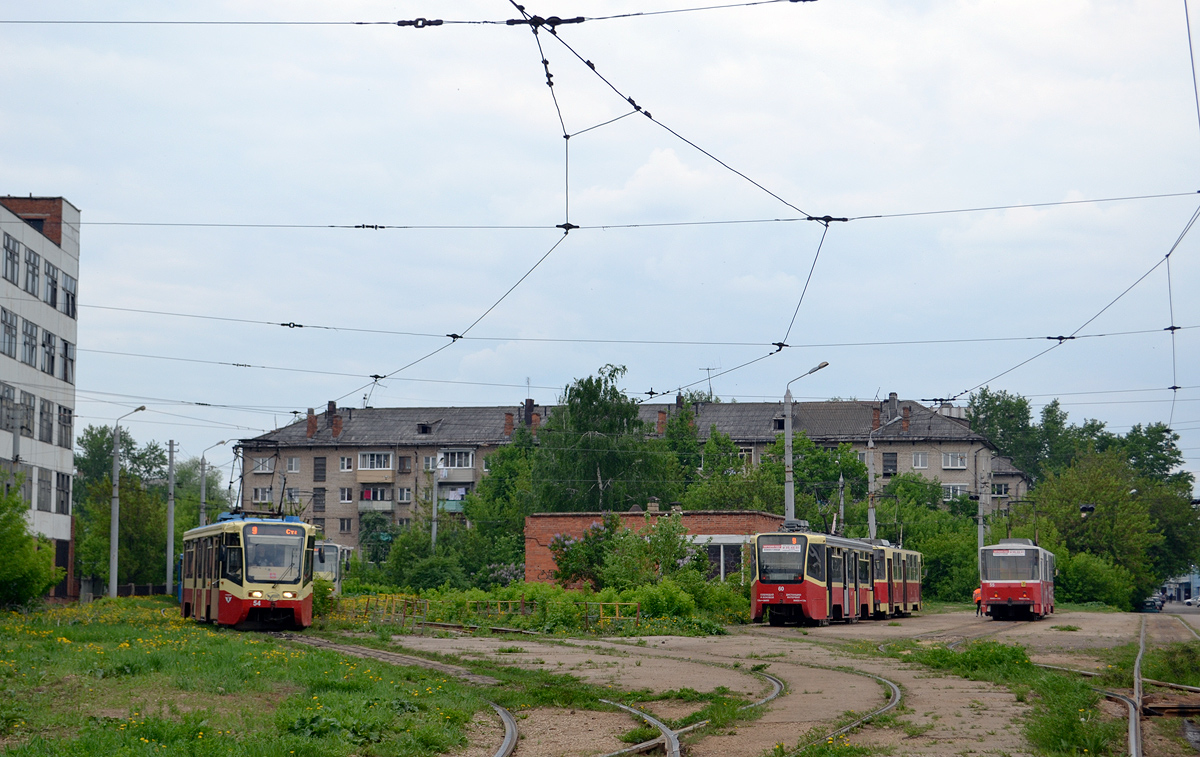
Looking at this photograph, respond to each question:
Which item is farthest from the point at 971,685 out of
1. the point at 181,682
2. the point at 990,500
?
the point at 990,500

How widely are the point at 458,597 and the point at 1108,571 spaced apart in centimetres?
4121

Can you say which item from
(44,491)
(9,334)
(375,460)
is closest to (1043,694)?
(9,334)

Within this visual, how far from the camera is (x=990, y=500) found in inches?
3533

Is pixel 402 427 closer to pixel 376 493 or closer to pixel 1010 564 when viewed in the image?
pixel 376 493

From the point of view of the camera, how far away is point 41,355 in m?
53.4

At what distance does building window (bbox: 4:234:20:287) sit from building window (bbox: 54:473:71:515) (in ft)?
31.6

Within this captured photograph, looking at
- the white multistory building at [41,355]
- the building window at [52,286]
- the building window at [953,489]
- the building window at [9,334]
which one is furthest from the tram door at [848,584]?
the building window at [953,489]

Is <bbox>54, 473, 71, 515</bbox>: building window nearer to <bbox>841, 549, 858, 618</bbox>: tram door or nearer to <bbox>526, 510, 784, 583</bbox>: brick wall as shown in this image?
<bbox>526, 510, 784, 583</bbox>: brick wall

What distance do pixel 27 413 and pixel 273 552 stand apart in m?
28.6

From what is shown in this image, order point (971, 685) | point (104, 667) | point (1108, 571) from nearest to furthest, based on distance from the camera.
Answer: point (104, 667) < point (971, 685) < point (1108, 571)

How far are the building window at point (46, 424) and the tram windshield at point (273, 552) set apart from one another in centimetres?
2892

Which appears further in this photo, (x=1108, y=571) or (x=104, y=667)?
(x=1108, y=571)

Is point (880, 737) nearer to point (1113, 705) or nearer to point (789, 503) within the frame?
point (1113, 705)

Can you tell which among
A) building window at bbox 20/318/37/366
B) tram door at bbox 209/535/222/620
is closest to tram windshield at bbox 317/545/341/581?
building window at bbox 20/318/37/366
